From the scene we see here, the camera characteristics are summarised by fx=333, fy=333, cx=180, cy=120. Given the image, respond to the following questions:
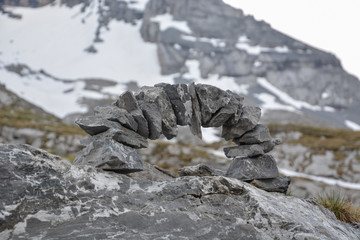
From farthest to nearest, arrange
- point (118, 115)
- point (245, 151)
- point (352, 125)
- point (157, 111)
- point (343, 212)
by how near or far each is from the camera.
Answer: point (352, 125) < point (343, 212) < point (245, 151) < point (157, 111) < point (118, 115)

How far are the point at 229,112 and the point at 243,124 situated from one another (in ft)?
3.36

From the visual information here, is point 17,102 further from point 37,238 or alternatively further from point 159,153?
point 37,238

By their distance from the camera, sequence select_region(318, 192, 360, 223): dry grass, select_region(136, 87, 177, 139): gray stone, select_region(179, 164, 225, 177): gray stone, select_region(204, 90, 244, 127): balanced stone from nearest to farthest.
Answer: select_region(136, 87, 177, 139): gray stone → select_region(204, 90, 244, 127): balanced stone → select_region(179, 164, 225, 177): gray stone → select_region(318, 192, 360, 223): dry grass

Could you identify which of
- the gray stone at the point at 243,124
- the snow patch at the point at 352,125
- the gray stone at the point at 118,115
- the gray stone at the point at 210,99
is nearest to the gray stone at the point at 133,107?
the gray stone at the point at 118,115

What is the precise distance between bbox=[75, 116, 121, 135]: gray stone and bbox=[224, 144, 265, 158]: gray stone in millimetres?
4721

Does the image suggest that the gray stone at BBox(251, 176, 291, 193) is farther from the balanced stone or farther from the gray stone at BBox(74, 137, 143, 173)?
the gray stone at BBox(74, 137, 143, 173)

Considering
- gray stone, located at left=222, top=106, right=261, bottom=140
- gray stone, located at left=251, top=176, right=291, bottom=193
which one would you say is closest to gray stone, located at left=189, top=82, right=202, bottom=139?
gray stone, located at left=222, top=106, right=261, bottom=140

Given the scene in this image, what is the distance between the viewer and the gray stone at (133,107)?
32.9 feet

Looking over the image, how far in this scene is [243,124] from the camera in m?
12.3

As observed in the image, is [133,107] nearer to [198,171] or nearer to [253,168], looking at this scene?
[198,171]

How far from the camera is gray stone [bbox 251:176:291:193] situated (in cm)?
1189

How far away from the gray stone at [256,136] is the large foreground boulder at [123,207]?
3.13 meters

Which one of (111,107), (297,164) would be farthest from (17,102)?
(111,107)

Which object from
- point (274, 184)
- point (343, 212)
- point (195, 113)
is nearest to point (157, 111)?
point (195, 113)
